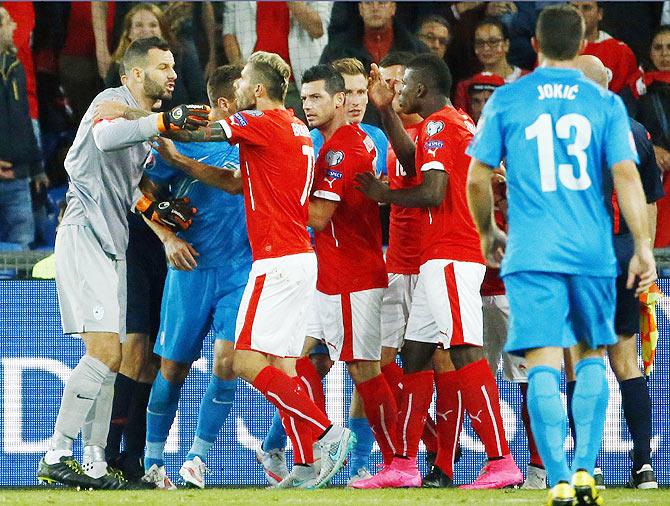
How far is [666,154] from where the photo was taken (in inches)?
406

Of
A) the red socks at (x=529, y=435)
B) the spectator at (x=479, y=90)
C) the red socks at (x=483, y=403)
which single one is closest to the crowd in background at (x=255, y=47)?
the spectator at (x=479, y=90)

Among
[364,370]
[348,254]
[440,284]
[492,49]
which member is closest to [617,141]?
[440,284]

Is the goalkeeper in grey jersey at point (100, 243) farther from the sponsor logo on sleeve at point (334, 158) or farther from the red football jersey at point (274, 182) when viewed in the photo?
the sponsor logo on sleeve at point (334, 158)

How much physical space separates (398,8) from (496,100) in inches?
229

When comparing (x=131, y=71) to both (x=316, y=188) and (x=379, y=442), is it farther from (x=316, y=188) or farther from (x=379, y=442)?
(x=379, y=442)

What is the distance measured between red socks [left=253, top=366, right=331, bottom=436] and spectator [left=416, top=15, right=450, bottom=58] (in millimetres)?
4941

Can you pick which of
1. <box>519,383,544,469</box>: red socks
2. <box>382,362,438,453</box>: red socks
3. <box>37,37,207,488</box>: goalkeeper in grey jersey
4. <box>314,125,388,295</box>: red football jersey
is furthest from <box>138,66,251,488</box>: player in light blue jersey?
<box>519,383,544,469</box>: red socks

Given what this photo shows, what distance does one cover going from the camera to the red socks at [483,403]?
21.7ft

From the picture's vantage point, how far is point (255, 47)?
35.0ft

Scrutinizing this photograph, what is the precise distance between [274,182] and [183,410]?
6.34 ft

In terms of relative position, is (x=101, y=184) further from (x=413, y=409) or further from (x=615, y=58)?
(x=615, y=58)

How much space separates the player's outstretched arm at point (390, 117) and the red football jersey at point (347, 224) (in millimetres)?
228

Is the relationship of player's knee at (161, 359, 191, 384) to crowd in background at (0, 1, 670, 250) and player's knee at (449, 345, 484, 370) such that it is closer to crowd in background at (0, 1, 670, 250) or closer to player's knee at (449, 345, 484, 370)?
player's knee at (449, 345, 484, 370)

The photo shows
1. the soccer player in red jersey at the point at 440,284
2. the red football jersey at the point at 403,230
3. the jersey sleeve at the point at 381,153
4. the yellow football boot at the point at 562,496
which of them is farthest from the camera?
the jersey sleeve at the point at 381,153
